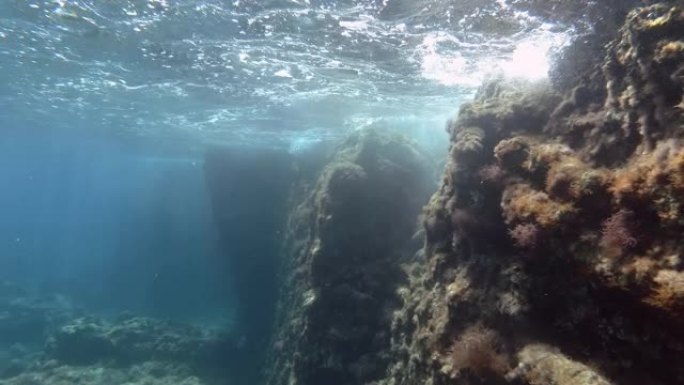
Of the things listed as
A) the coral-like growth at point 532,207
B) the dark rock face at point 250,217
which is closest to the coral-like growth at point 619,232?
the coral-like growth at point 532,207

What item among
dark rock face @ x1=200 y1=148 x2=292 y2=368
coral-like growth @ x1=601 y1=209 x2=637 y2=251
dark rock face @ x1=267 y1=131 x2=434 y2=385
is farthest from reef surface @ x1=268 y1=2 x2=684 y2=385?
dark rock face @ x1=200 y1=148 x2=292 y2=368

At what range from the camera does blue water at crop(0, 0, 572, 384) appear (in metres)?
14.0

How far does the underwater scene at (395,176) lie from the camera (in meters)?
5.75

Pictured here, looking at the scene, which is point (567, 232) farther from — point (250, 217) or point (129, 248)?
point (129, 248)

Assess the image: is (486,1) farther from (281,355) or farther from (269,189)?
(269,189)

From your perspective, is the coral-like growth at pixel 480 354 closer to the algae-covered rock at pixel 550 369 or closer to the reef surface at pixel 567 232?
the reef surface at pixel 567 232

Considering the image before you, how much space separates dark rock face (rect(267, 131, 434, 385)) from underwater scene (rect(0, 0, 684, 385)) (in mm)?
83

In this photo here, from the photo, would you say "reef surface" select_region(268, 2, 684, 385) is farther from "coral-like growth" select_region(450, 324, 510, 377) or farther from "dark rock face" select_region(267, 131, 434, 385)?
"dark rock face" select_region(267, 131, 434, 385)

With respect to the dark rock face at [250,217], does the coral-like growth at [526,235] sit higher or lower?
higher

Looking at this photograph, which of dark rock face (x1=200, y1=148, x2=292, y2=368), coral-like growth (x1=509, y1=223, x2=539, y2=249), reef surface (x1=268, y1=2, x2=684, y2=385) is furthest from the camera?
dark rock face (x1=200, y1=148, x2=292, y2=368)

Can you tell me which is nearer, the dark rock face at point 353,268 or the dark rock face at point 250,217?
the dark rock face at point 353,268

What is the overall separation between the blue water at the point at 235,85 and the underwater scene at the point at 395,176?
152mm

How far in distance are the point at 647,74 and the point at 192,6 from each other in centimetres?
1200

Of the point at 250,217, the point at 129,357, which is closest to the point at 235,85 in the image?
the point at 250,217
